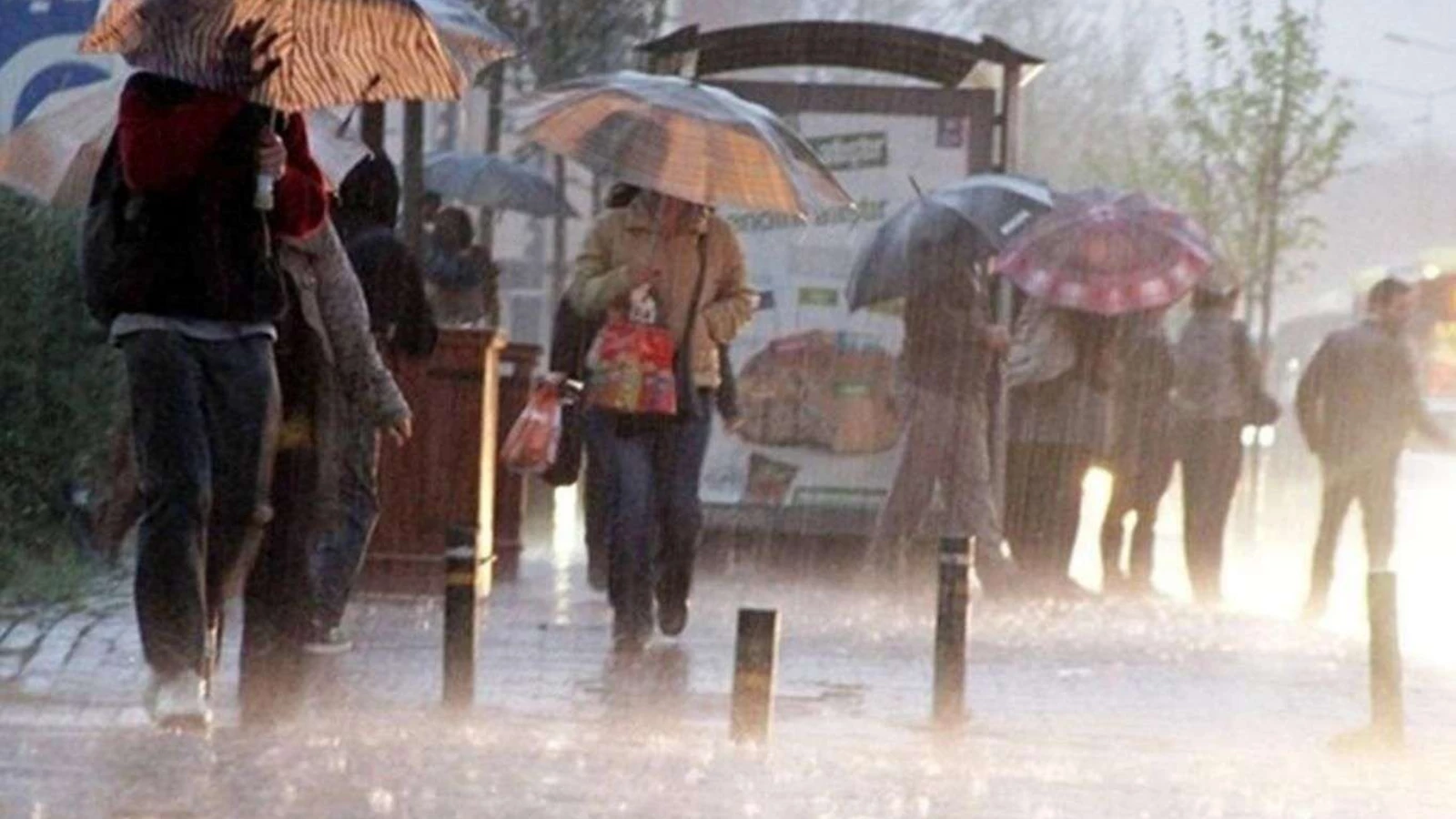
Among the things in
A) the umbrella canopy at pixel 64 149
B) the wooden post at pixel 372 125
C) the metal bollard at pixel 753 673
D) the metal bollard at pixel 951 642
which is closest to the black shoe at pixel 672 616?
the metal bollard at pixel 951 642

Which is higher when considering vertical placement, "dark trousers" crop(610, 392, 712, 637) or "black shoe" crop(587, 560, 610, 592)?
"dark trousers" crop(610, 392, 712, 637)

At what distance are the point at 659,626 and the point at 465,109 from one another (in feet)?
123

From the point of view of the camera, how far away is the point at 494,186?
97.6 feet

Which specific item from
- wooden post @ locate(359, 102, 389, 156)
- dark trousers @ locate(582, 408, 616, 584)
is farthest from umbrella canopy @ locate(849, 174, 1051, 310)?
wooden post @ locate(359, 102, 389, 156)

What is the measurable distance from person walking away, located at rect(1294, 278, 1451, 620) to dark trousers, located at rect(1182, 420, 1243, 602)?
20.1 inches

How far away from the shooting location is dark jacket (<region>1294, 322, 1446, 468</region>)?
761 inches

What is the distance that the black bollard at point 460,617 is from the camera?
12.0 metres

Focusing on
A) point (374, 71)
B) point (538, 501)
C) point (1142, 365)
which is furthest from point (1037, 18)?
point (374, 71)

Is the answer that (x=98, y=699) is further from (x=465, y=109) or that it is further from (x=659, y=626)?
(x=465, y=109)

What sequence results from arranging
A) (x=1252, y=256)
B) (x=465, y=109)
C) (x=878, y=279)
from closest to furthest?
(x=878, y=279) < (x=1252, y=256) < (x=465, y=109)

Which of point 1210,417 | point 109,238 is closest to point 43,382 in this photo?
point 1210,417

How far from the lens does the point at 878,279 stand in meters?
19.0

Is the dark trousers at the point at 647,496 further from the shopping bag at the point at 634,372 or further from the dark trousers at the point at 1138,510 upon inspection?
the dark trousers at the point at 1138,510

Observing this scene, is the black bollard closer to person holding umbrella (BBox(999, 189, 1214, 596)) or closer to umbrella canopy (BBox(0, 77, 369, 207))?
umbrella canopy (BBox(0, 77, 369, 207))
